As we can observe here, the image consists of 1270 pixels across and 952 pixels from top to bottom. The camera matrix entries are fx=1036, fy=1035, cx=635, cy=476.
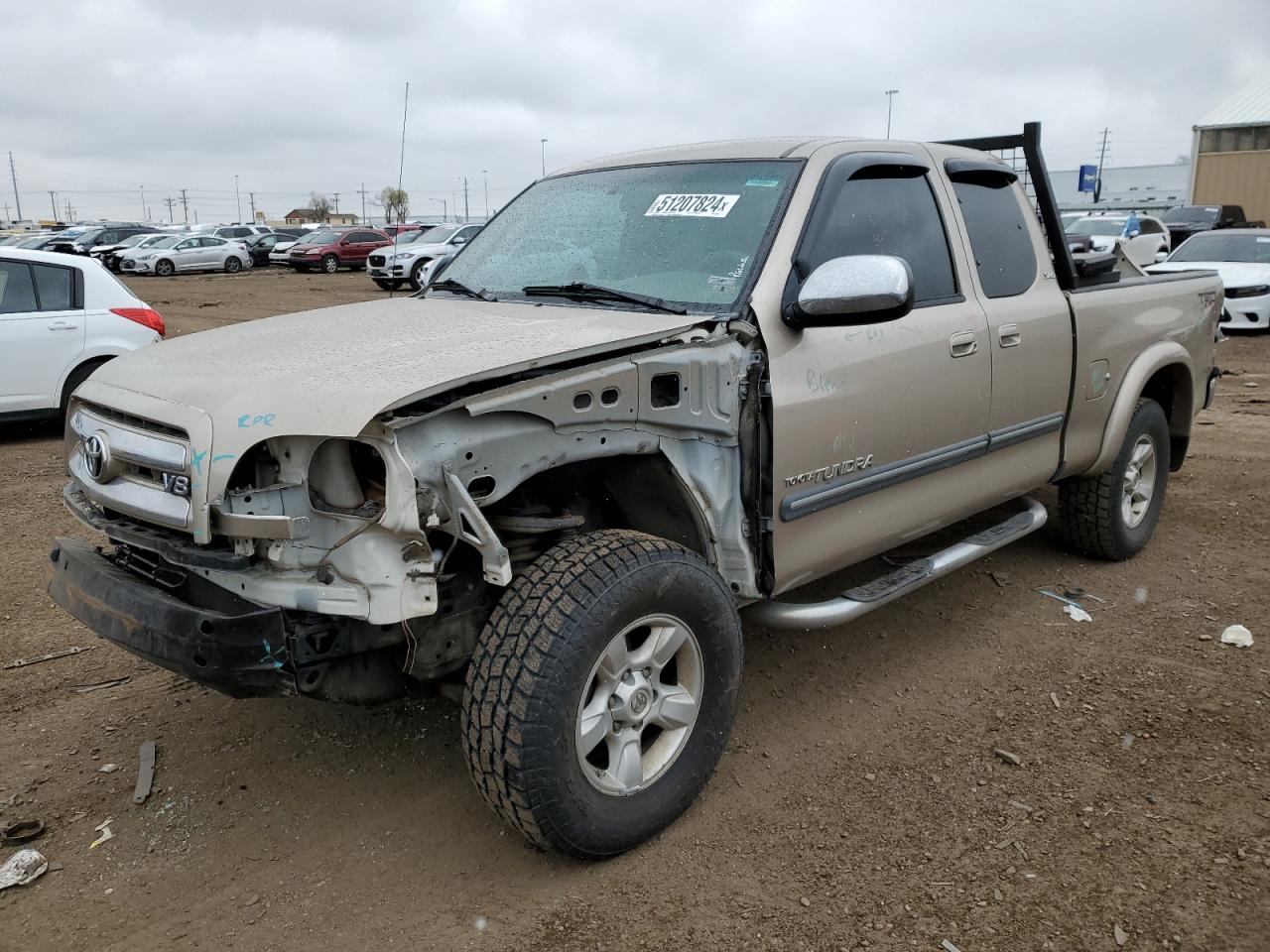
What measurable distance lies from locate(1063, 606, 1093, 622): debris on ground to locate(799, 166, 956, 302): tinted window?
1.68 m

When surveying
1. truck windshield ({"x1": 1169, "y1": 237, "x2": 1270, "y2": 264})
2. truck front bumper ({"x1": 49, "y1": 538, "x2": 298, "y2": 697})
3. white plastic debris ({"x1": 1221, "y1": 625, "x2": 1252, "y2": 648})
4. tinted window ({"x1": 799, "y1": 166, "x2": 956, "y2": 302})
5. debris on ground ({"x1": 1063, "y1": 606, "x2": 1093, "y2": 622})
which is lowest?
debris on ground ({"x1": 1063, "y1": 606, "x2": 1093, "y2": 622})

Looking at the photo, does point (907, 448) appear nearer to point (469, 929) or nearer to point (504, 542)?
point (504, 542)

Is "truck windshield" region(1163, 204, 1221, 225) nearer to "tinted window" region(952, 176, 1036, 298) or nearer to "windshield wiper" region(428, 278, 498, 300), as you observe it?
"tinted window" region(952, 176, 1036, 298)

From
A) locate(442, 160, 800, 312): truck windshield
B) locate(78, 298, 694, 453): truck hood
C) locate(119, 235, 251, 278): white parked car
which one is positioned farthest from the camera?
locate(119, 235, 251, 278): white parked car

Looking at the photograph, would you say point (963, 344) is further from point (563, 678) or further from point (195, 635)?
point (195, 635)

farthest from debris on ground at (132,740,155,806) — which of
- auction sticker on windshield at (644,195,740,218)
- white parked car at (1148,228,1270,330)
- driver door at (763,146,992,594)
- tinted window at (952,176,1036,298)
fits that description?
white parked car at (1148,228,1270,330)

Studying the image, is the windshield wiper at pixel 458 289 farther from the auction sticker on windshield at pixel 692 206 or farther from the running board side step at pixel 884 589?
the running board side step at pixel 884 589

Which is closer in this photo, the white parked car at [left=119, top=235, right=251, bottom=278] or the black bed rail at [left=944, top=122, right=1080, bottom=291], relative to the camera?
the black bed rail at [left=944, top=122, right=1080, bottom=291]

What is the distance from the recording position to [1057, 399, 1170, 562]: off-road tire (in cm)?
497

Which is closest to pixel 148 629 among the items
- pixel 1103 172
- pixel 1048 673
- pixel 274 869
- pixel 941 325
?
pixel 274 869

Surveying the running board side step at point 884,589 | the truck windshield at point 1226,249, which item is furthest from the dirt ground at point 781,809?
the truck windshield at point 1226,249

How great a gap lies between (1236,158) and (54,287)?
38060mm

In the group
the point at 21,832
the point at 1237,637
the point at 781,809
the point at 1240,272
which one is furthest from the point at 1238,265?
the point at 21,832

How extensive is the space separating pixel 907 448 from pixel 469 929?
6.86ft
